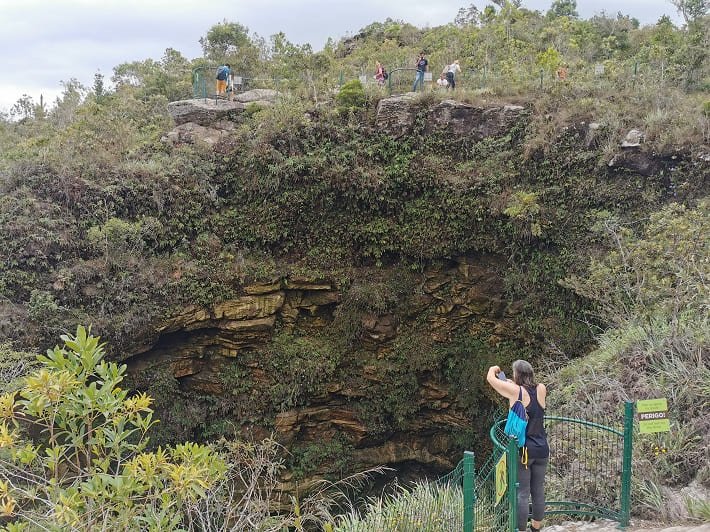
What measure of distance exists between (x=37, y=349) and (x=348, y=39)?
17564 mm

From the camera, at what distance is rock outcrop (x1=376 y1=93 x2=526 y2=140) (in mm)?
10469

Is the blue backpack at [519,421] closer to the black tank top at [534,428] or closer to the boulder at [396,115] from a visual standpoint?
the black tank top at [534,428]

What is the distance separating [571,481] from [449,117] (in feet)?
25.8

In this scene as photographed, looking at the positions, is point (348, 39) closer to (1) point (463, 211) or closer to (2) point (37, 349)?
(1) point (463, 211)

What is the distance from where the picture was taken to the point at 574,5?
71.8ft

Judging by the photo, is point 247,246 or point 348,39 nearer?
point 247,246

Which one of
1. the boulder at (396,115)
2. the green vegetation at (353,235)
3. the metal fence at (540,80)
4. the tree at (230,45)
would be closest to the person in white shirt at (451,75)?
the metal fence at (540,80)

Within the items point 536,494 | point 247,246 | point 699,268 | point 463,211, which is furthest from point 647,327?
point 247,246

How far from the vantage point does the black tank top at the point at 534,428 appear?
12.3 feet

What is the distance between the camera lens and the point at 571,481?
4875 mm

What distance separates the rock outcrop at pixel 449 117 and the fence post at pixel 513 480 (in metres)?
8.09

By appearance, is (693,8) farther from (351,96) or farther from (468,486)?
(468,486)

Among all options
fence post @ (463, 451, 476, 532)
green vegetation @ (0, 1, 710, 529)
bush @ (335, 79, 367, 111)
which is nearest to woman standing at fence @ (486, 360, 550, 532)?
fence post @ (463, 451, 476, 532)

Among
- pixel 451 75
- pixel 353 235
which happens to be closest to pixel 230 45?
pixel 451 75
